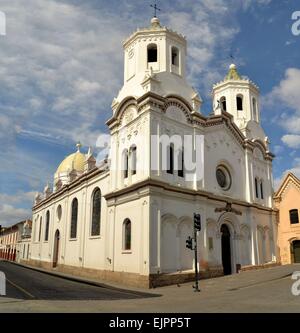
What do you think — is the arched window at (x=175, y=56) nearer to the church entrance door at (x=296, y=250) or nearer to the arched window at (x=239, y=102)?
the arched window at (x=239, y=102)

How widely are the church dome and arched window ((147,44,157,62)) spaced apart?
25.5 m

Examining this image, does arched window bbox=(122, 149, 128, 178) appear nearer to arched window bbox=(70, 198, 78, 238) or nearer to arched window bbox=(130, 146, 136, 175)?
arched window bbox=(130, 146, 136, 175)

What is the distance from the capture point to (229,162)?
1118 inches

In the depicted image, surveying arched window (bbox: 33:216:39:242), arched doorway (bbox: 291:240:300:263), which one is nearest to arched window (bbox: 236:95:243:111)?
arched doorway (bbox: 291:240:300:263)

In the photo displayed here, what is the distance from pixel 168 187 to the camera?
2177 centimetres

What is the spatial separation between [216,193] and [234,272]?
240 inches

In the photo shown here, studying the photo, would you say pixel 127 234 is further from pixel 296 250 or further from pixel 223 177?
pixel 296 250

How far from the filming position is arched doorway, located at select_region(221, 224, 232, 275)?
2595cm

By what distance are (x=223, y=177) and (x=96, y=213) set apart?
1091 cm

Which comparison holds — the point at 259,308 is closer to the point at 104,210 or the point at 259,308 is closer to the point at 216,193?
the point at 216,193

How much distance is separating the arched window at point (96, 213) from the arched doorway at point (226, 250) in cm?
980

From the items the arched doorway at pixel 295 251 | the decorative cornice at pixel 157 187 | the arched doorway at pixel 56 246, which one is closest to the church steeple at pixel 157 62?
the decorative cornice at pixel 157 187

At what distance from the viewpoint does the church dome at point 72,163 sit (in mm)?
48844
